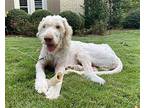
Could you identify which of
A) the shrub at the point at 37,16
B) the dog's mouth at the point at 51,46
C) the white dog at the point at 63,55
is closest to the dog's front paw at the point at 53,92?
the white dog at the point at 63,55

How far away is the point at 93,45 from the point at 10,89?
61cm

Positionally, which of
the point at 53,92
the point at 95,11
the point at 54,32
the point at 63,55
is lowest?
the point at 53,92

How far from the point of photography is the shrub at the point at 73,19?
2.87m

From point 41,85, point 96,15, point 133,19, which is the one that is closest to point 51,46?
point 41,85

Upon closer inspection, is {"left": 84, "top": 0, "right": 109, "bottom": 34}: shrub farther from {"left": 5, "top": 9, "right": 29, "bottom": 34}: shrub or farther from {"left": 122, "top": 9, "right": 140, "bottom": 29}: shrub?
{"left": 5, "top": 9, "right": 29, "bottom": 34}: shrub

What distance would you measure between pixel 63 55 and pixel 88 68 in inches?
6.3

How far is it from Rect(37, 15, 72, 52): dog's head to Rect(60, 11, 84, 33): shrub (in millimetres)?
36

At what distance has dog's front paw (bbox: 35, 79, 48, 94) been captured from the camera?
273 centimetres

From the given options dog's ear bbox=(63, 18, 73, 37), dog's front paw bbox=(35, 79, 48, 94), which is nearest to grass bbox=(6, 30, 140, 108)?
dog's front paw bbox=(35, 79, 48, 94)

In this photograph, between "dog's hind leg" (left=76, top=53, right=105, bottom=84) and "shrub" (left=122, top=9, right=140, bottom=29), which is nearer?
"shrub" (left=122, top=9, right=140, bottom=29)

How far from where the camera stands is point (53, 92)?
2711mm

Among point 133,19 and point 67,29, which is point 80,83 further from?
point 133,19

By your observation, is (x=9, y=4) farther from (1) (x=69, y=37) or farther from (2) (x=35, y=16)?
(1) (x=69, y=37)

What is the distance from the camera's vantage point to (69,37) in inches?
113
